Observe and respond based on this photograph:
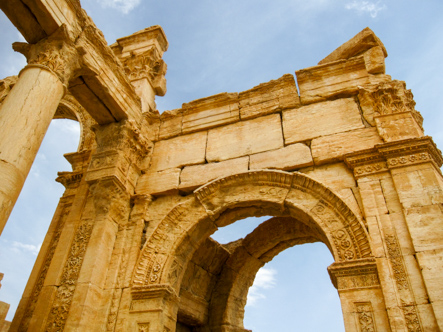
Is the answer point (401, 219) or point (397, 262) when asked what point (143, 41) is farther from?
point (397, 262)

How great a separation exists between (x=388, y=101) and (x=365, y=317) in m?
3.38

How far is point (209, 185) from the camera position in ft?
20.7

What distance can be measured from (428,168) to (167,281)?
4.08 m

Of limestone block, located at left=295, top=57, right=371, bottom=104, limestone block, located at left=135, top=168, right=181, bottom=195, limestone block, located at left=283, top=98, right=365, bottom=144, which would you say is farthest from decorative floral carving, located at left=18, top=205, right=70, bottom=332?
limestone block, located at left=295, top=57, right=371, bottom=104

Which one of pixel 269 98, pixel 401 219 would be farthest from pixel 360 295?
pixel 269 98

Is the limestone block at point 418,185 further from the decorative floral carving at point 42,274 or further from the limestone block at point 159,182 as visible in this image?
the decorative floral carving at point 42,274

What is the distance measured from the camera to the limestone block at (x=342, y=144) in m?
5.88

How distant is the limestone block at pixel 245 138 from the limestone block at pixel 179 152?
0.58ft

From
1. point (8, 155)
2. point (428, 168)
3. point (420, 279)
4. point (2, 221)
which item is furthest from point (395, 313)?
point (8, 155)

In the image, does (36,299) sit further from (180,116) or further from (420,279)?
(420,279)

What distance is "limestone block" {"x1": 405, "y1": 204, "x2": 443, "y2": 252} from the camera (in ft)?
15.0

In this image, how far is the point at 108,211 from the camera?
6.24 m

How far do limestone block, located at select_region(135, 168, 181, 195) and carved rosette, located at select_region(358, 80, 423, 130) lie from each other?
342 centimetres

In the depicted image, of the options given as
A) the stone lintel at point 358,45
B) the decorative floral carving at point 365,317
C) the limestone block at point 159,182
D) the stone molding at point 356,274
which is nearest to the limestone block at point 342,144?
the stone molding at point 356,274
